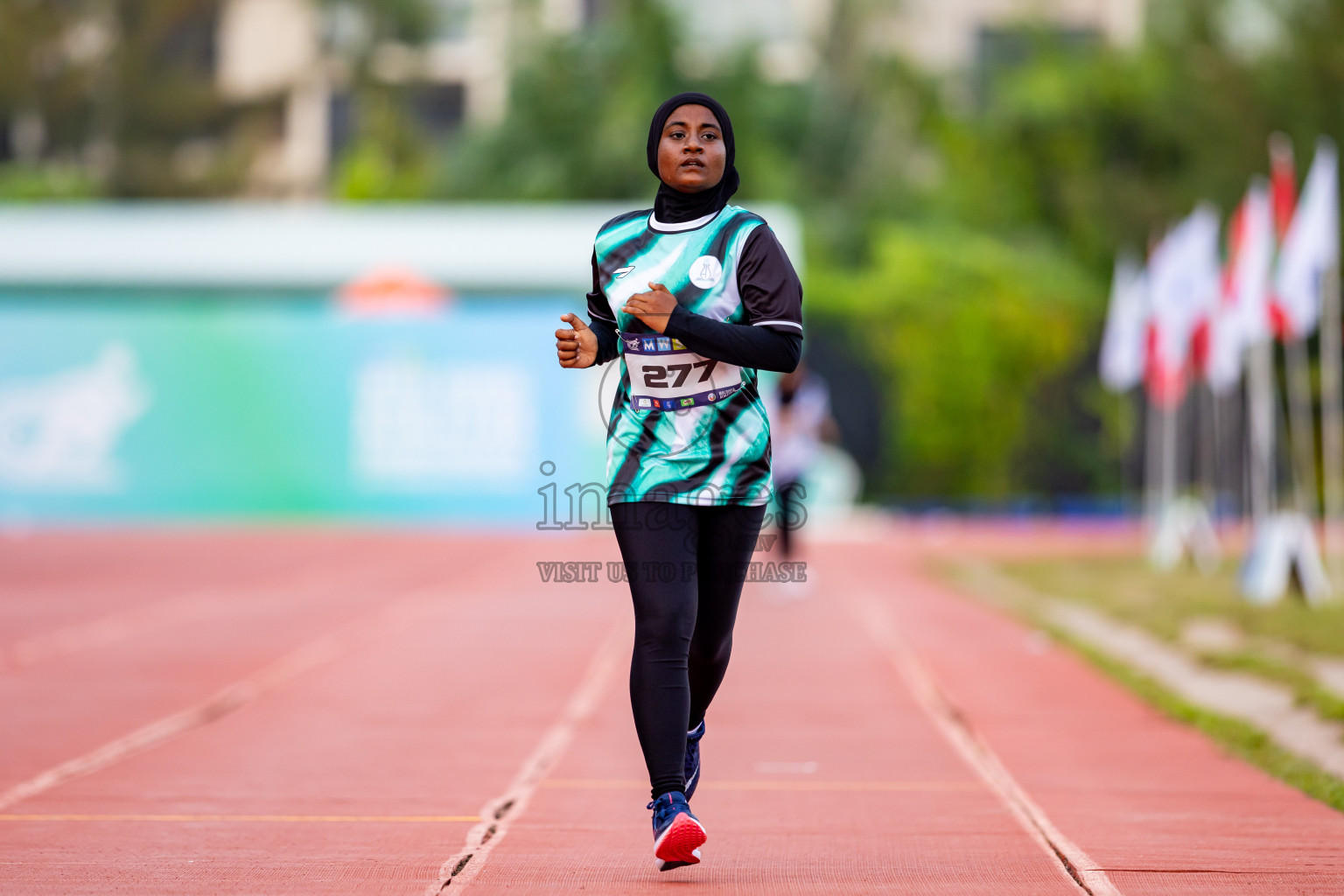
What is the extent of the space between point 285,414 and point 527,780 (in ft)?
77.3

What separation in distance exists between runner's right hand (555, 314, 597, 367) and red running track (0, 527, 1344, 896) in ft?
4.34

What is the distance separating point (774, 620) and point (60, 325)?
1948 centimetres

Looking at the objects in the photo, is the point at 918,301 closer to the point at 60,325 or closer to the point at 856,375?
the point at 856,375

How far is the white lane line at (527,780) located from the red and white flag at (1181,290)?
8516 millimetres

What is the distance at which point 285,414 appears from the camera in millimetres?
29156

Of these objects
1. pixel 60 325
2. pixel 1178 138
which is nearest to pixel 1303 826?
pixel 60 325

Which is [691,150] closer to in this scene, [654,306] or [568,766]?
[654,306]

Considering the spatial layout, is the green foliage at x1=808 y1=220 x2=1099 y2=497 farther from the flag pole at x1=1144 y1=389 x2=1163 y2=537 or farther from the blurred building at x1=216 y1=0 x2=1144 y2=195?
the blurred building at x1=216 y1=0 x2=1144 y2=195

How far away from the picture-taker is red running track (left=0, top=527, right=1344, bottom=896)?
15.8 ft

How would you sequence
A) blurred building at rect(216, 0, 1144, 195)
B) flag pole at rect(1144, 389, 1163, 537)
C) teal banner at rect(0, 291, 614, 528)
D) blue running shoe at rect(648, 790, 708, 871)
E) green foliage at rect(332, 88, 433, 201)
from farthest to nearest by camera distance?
blurred building at rect(216, 0, 1144, 195), green foliage at rect(332, 88, 433, 201), teal banner at rect(0, 291, 614, 528), flag pole at rect(1144, 389, 1163, 537), blue running shoe at rect(648, 790, 708, 871)

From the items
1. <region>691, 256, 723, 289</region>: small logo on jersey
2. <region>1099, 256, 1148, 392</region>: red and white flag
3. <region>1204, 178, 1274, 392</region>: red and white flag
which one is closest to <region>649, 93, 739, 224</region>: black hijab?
<region>691, 256, 723, 289</region>: small logo on jersey

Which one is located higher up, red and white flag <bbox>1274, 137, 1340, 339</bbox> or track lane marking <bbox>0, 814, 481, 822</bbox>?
red and white flag <bbox>1274, 137, 1340, 339</bbox>

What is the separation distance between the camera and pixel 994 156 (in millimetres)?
39500

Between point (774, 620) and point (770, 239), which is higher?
point (770, 239)
